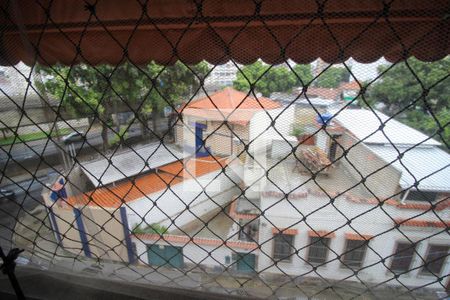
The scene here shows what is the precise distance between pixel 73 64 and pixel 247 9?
0.52 m

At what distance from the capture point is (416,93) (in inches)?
18.8

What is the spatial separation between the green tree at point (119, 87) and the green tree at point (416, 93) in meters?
0.43

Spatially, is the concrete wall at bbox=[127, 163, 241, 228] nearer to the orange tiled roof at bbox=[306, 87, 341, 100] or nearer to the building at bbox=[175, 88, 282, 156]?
the building at bbox=[175, 88, 282, 156]

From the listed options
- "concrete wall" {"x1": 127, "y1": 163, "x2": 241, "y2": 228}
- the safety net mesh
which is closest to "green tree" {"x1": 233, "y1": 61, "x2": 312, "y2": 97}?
the safety net mesh

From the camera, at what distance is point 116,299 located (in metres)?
0.56

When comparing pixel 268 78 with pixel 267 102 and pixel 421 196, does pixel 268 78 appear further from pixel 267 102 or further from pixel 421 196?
pixel 421 196

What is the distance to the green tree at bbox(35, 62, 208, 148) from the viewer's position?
0.65 metres

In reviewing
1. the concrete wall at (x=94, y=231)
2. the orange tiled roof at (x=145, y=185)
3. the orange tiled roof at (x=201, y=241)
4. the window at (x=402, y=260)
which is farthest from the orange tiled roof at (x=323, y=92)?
the orange tiled roof at (x=201, y=241)

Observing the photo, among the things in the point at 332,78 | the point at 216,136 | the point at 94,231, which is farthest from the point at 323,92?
the point at 94,231

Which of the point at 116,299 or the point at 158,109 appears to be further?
the point at 158,109

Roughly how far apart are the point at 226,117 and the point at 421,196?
56 centimetres

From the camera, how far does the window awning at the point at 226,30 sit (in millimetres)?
477

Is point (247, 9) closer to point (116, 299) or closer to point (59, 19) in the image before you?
point (59, 19)

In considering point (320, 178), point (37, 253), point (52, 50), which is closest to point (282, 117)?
point (320, 178)
